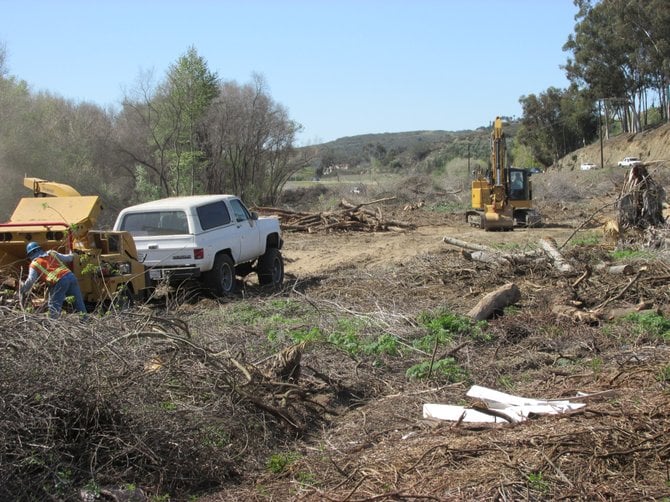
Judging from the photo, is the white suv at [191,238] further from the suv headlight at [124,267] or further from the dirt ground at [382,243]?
the dirt ground at [382,243]

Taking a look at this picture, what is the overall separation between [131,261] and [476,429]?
7336 millimetres

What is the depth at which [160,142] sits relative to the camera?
133 ft

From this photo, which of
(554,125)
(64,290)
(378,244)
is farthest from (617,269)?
(554,125)

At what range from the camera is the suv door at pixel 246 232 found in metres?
14.1

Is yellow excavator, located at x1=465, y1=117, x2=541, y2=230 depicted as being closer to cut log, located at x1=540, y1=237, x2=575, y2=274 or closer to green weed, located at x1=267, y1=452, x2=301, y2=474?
cut log, located at x1=540, y1=237, x2=575, y2=274

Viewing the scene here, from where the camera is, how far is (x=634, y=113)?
65938 millimetres

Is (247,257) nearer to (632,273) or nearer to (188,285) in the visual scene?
(188,285)

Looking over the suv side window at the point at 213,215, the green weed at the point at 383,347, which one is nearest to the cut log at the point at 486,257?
the suv side window at the point at 213,215

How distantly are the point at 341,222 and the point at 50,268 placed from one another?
18.5 m

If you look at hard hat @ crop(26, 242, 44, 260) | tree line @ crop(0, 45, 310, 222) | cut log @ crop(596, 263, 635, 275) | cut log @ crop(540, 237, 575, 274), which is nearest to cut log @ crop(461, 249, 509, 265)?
cut log @ crop(540, 237, 575, 274)

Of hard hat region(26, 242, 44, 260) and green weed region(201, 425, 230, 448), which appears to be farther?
hard hat region(26, 242, 44, 260)

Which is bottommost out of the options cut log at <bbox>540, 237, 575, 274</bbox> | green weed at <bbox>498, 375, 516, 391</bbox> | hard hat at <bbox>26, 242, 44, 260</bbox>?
green weed at <bbox>498, 375, 516, 391</bbox>

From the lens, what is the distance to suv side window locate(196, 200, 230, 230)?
13156 mm

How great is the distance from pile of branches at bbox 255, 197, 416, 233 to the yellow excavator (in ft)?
10.7
